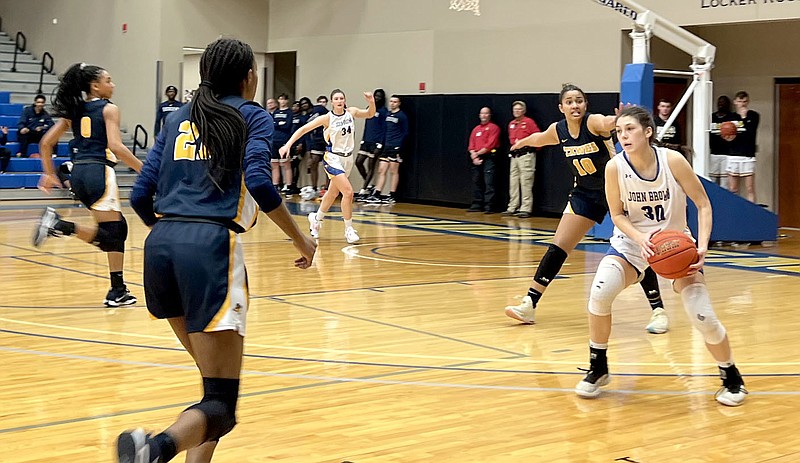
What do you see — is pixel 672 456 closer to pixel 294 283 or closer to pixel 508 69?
pixel 294 283

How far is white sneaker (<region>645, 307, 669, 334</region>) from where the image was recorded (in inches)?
291

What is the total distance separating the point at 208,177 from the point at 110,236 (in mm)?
4764

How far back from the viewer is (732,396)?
209 inches

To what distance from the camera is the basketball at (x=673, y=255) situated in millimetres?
5148

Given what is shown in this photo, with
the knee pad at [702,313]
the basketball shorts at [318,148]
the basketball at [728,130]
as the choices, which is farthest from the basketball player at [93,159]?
the basketball shorts at [318,148]

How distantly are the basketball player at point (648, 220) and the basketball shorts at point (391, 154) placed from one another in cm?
1450

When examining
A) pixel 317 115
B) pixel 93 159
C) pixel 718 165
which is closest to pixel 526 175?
pixel 718 165

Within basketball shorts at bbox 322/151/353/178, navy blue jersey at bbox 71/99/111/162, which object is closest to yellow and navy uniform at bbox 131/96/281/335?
navy blue jersey at bbox 71/99/111/162

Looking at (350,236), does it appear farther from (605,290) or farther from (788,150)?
(788,150)

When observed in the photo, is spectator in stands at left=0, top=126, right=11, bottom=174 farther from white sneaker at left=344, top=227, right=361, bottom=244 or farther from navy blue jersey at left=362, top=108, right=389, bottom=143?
white sneaker at left=344, top=227, right=361, bottom=244

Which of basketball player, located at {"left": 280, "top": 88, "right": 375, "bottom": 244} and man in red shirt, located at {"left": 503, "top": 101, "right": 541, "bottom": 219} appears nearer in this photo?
basketball player, located at {"left": 280, "top": 88, "right": 375, "bottom": 244}

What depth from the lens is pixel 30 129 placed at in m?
20.2

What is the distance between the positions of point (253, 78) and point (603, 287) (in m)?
2.54

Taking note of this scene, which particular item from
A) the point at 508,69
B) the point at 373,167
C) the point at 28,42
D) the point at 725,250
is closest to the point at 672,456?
the point at 725,250
